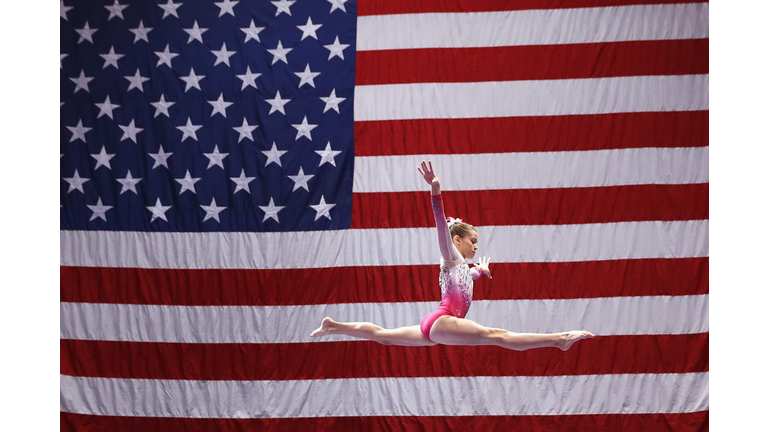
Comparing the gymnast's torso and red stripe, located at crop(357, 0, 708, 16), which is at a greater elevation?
red stripe, located at crop(357, 0, 708, 16)

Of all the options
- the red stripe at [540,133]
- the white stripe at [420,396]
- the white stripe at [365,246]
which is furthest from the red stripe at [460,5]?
the white stripe at [420,396]

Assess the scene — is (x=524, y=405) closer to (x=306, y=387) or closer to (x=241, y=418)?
(x=306, y=387)

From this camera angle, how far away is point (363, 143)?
5.56 metres

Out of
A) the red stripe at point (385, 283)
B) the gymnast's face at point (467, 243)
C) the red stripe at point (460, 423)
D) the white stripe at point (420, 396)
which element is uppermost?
the gymnast's face at point (467, 243)

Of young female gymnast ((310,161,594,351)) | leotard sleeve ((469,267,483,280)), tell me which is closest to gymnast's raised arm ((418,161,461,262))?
young female gymnast ((310,161,594,351))

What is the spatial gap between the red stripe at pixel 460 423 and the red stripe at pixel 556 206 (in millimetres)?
1708

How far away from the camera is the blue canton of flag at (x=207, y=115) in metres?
5.62

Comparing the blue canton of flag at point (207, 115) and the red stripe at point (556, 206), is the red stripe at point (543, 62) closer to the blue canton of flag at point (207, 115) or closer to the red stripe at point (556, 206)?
the blue canton of flag at point (207, 115)

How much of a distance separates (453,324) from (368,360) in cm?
182

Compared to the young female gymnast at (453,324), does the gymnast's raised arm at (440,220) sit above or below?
above

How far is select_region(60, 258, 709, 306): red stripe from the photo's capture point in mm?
5348

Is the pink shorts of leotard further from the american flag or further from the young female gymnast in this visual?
the american flag

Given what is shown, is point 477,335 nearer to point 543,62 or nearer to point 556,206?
point 556,206

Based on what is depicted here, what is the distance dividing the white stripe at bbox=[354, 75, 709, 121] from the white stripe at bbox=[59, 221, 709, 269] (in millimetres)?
1048
